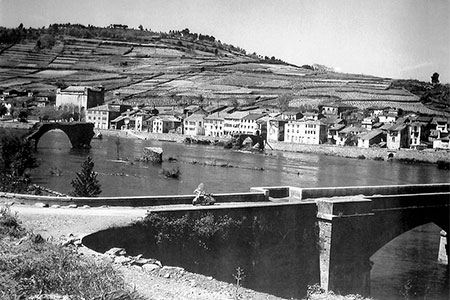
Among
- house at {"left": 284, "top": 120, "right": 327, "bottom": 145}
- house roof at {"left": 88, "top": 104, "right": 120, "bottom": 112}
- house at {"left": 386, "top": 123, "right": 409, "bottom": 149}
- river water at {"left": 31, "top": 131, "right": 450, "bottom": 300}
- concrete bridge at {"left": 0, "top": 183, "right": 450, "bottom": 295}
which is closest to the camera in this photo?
concrete bridge at {"left": 0, "top": 183, "right": 450, "bottom": 295}

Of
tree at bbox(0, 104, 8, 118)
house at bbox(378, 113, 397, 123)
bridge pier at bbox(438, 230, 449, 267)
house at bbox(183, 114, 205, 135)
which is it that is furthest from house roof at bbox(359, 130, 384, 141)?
bridge pier at bbox(438, 230, 449, 267)

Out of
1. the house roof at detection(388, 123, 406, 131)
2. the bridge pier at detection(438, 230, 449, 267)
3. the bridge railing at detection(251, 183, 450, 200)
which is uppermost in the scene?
the house roof at detection(388, 123, 406, 131)

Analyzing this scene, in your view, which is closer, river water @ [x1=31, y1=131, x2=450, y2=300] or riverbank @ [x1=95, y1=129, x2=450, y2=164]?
river water @ [x1=31, y1=131, x2=450, y2=300]

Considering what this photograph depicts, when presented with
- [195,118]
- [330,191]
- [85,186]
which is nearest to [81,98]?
[195,118]

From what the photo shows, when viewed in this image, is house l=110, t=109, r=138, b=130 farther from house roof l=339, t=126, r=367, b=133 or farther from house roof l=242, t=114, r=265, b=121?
house roof l=339, t=126, r=367, b=133

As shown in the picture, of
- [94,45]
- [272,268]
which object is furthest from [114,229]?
[94,45]

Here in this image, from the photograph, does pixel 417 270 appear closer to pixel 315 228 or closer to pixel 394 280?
pixel 394 280
